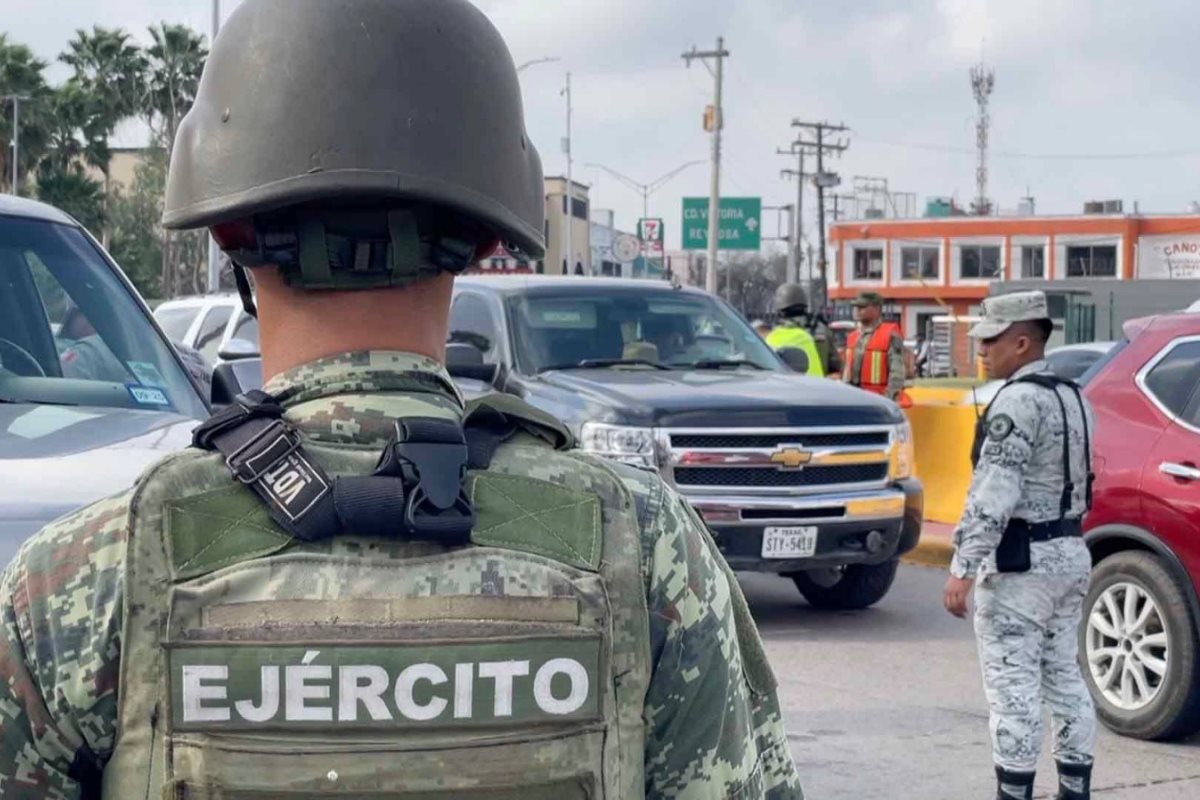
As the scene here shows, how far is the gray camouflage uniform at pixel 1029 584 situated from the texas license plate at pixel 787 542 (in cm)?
314

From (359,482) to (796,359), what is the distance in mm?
9030

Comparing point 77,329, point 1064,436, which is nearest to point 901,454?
point 1064,436

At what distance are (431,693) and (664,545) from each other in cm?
28

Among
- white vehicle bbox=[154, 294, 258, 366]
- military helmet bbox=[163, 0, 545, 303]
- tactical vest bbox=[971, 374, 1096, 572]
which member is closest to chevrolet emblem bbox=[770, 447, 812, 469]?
tactical vest bbox=[971, 374, 1096, 572]

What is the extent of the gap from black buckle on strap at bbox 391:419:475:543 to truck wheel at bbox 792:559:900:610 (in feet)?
28.2

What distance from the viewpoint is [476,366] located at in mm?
9188

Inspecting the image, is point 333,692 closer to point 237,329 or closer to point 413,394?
point 413,394

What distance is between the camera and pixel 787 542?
909 cm

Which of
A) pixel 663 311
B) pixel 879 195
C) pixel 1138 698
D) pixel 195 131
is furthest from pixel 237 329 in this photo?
pixel 879 195

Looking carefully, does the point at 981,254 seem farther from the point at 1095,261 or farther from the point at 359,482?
the point at 359,482

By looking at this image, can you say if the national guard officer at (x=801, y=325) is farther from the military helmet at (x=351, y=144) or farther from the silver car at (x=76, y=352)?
the military helmet at (x=351, y=144)

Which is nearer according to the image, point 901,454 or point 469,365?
point 469,365

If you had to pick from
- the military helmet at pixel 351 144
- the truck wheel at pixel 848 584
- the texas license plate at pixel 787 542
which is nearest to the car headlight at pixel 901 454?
the truck wheel at pixel 848 584

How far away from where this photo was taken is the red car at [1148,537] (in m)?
6.91
